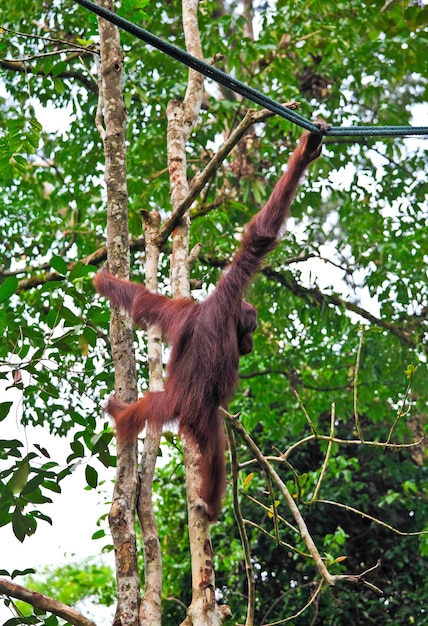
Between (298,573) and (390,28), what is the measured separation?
20.2 feet

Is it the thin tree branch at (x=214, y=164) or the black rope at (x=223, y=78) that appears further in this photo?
the thin tree branch at (x=214, y=164)

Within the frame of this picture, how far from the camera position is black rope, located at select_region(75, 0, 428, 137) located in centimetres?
236

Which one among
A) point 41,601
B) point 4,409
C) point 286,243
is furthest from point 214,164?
point 286,243

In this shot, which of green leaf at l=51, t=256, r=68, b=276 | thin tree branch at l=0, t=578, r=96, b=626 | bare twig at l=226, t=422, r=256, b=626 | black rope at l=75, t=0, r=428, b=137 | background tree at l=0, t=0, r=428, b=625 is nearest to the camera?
black rope at l=75, t=0, r=428, b=137

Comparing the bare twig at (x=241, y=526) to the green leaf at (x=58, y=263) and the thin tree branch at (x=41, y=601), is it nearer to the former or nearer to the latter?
the thin tree branch at (x=41, y=601)

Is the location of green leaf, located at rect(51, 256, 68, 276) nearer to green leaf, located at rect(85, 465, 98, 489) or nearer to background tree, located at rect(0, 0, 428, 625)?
green leaf, located at rect(85, 465, 98, 489)

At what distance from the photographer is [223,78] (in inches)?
103

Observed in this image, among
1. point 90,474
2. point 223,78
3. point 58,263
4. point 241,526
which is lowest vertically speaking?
point 241,526

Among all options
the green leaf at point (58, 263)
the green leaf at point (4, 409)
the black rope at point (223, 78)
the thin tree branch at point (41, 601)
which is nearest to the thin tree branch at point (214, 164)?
the black rope at point (223, 78)

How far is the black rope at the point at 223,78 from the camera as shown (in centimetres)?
→ 236

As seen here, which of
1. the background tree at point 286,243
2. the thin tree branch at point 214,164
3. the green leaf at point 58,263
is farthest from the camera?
the background tree at point 286,243

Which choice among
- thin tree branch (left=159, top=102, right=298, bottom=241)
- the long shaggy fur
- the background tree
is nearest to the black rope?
thin tree branch (left=159, top=102, right=298, bottom=241)

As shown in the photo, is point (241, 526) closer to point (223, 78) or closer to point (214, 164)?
→ point (223, 78)

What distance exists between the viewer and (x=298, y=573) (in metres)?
9.21
